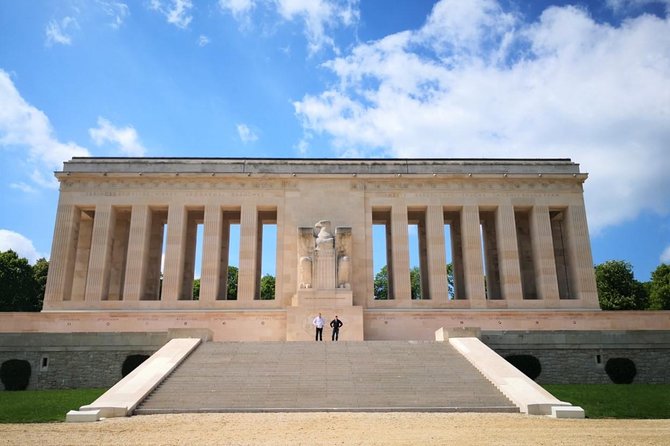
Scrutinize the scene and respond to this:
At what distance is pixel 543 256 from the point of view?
35.0m

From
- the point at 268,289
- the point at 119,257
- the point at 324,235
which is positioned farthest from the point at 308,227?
the point at 268,289

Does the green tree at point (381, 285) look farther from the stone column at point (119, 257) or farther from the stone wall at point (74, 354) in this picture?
the stone wall at point (74, 354)

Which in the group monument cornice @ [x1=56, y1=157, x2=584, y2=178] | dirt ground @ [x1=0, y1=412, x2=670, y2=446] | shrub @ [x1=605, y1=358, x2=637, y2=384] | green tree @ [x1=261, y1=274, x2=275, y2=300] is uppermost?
monument cornice @ [x1=56, y1=157, x2=584, y2=178]

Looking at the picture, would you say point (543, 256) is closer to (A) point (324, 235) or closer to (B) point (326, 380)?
(A) point (324, 235)

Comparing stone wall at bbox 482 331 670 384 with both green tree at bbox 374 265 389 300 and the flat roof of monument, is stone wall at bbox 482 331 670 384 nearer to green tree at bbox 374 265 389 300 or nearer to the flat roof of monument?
the flat roof of monument

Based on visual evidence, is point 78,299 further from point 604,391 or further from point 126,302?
point 604,391

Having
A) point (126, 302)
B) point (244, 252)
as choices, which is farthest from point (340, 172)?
point (126, 302)

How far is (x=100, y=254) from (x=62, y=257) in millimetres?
2287

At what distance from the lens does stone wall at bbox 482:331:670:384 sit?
23.3 meters

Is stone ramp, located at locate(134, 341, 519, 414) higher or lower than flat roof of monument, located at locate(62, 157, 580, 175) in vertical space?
lower

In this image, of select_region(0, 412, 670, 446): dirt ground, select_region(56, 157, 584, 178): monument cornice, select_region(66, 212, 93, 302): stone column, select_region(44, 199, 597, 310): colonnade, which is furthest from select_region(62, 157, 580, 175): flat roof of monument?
select_region(0, 412, 670, 446): dirt ground

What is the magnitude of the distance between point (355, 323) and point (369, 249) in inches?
231

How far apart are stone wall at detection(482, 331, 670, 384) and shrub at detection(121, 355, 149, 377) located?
1455cm

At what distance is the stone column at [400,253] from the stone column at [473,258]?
376cm
